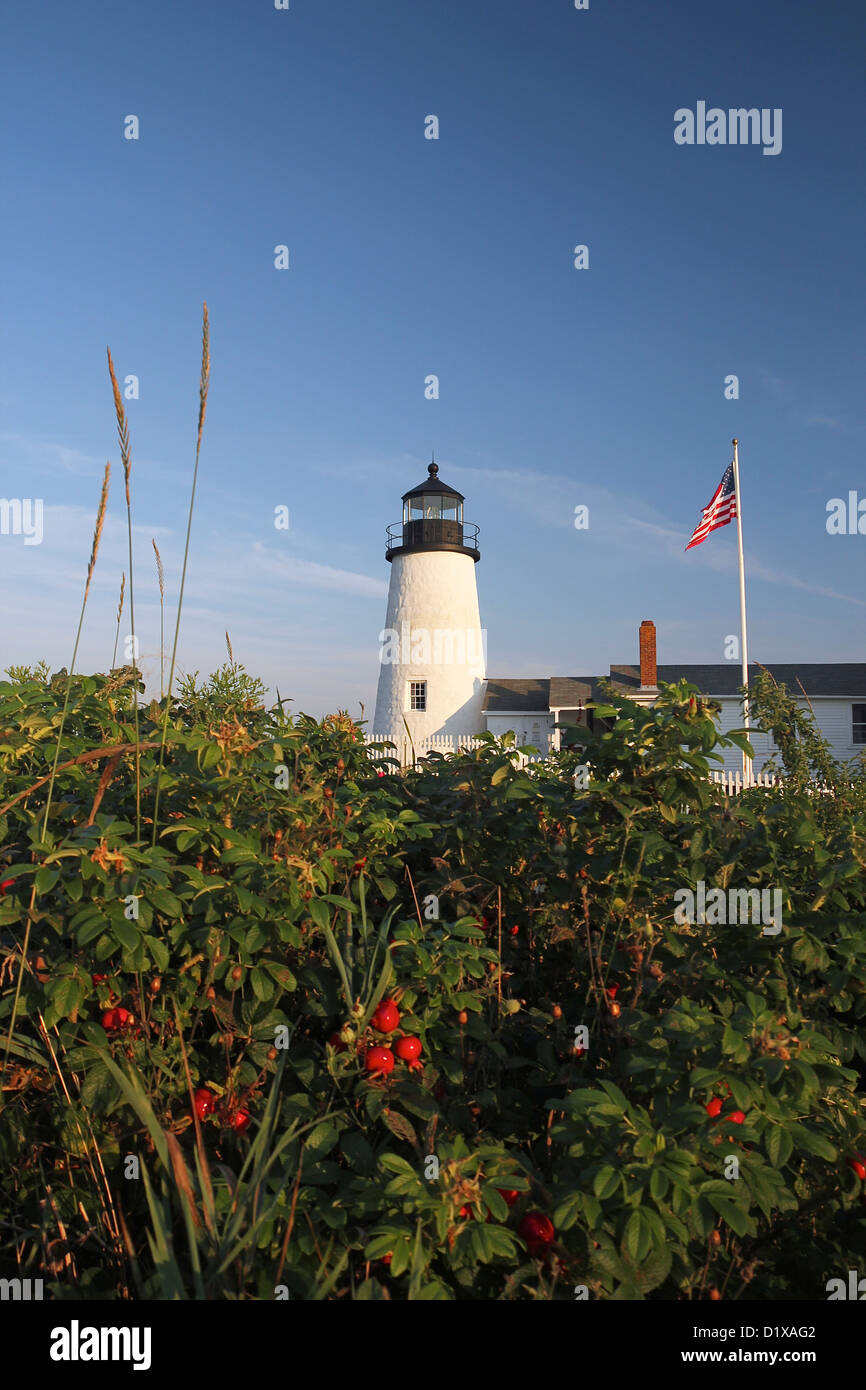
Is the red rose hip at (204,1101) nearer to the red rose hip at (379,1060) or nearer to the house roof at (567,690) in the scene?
the red rose hip at (379,1060)

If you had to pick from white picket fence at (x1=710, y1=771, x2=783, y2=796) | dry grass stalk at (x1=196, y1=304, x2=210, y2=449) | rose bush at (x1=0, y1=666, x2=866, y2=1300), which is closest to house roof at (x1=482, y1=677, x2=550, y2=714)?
white picket fence at (x1=710, y1=771, x2=783, y2=796)

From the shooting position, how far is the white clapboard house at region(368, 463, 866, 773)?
29.4 meters

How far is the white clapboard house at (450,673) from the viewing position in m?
29.4

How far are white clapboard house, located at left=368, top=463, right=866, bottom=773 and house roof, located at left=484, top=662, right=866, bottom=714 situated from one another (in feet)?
0.22

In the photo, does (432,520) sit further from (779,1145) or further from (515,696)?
(779,1145)

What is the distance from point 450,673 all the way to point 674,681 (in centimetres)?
849

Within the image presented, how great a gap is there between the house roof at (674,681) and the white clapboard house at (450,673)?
2.6 inches

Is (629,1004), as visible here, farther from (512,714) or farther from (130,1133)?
(512,714)

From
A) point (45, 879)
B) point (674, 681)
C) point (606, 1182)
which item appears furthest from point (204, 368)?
point (674, 681)

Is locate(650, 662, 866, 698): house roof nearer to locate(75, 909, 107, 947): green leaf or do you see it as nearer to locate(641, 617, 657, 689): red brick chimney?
locate(641, 617, 657, 689): red brick chimney

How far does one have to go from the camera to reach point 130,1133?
2.26 m

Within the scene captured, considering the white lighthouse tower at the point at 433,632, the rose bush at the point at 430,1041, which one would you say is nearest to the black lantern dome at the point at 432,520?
the white lighthouse tower at the point at 433,632

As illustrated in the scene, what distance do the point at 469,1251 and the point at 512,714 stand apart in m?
29.0
